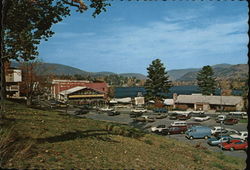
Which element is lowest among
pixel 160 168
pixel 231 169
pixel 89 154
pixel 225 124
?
pixel 225 124

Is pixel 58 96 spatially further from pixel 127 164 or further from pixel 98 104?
pixel 127 164

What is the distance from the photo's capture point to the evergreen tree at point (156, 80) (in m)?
70.0

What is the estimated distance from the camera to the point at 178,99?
224 ft

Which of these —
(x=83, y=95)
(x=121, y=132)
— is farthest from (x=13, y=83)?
(x=121, y=132)

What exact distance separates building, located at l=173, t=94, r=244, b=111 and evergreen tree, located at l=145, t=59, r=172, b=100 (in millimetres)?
5837

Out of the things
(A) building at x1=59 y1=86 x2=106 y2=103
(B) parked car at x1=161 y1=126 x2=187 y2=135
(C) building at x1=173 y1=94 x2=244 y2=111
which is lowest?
(B) parked car at x1=161 y1=126 x2=187 y2=135

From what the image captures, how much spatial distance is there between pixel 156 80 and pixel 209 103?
17.7 metres

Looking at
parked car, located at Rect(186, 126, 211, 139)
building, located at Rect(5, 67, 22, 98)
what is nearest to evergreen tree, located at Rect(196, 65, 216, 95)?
parked car, located at Rect(186, 126, 211, 139)

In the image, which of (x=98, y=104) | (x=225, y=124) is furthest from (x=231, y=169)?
(x=98, y=104)

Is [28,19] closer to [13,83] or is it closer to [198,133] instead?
[198,133]

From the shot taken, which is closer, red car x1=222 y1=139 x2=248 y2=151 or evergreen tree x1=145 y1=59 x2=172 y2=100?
red car x1=222 y1=139 x2=248 y2=151

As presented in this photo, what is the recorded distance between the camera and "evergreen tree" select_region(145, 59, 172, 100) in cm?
7000

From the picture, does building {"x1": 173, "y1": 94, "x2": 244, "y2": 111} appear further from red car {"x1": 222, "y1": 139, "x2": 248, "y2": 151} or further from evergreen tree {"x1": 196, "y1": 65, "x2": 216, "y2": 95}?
red car {"x1": 222, "y1": 139, "x2": 248, "y2": 151}

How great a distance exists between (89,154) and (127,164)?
5.80 ft
